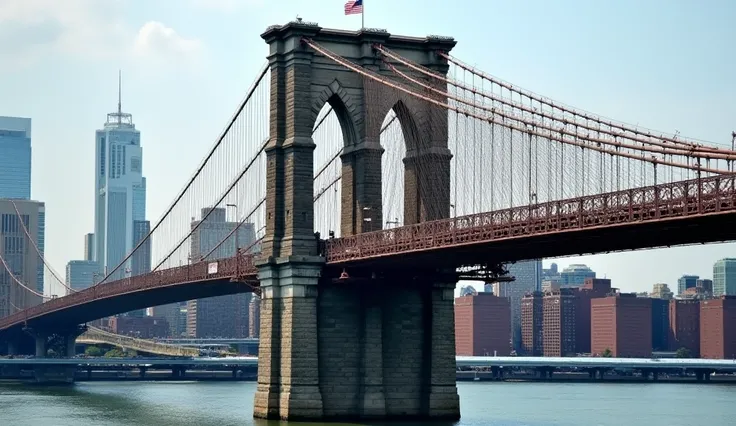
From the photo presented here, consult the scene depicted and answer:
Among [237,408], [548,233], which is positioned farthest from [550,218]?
[237,408]

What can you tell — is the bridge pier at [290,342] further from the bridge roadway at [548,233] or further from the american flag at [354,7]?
the american flag at [354,7]

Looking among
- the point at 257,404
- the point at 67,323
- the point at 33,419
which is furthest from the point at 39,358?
the point at 257,404

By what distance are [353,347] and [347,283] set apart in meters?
3.08

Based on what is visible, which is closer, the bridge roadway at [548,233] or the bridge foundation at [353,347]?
the bridge roadway at [548,233]

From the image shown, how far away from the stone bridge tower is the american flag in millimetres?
1025

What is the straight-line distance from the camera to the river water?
9131 cm

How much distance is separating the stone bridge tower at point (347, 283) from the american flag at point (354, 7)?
3.36ft

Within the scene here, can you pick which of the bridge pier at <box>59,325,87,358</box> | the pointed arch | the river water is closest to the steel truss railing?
the pointed arch

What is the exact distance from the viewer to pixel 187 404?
374 ft

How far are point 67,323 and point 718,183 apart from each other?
411 feet

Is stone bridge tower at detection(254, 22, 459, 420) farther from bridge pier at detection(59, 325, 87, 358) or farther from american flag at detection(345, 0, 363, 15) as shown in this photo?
bridge pier at detection(59, 325, 87, 358)

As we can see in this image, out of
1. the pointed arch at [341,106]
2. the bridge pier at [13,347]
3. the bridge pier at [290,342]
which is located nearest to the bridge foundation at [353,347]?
the bridge pier at [290,342]

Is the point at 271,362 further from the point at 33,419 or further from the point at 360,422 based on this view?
the point at 33,419

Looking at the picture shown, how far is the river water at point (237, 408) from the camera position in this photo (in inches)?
3595
